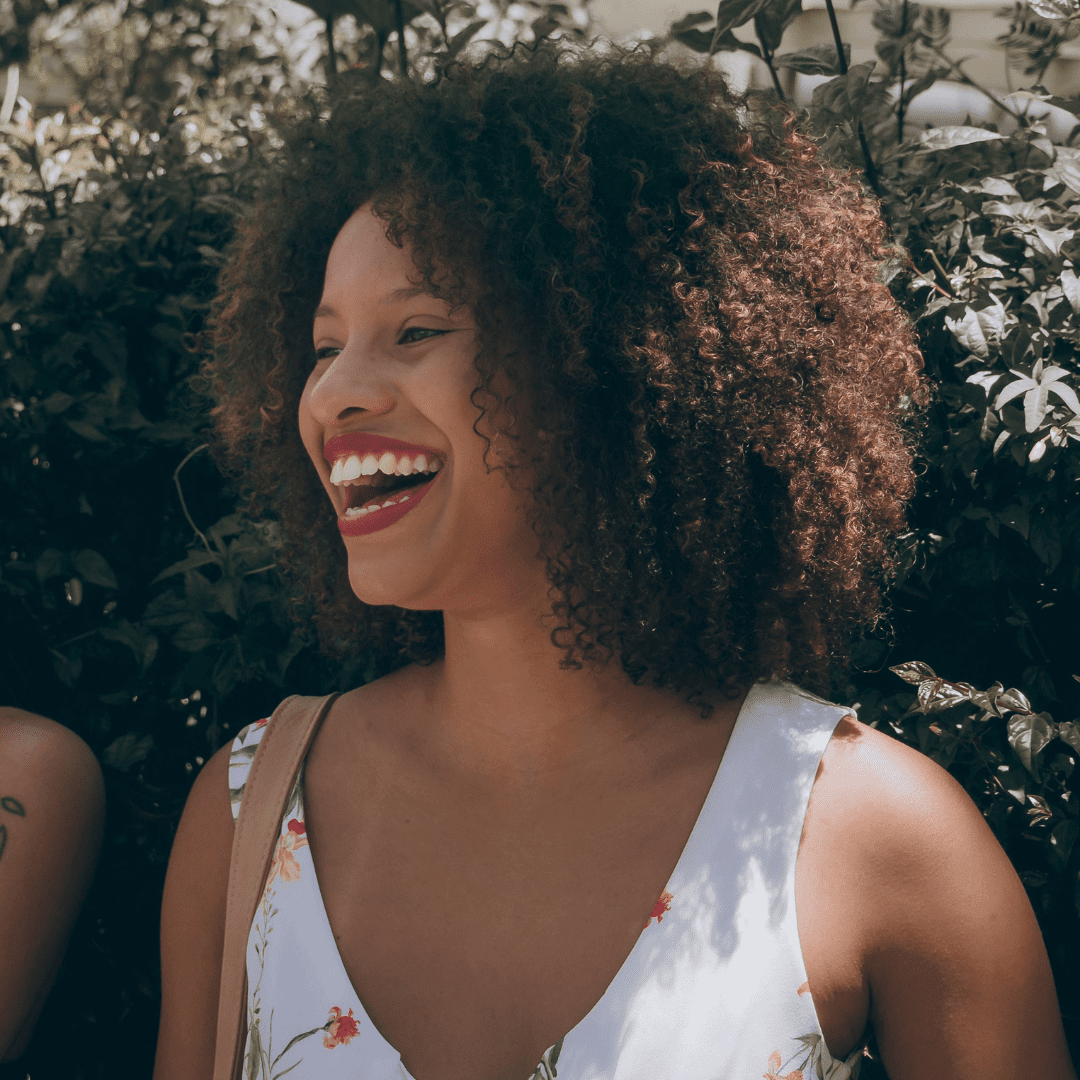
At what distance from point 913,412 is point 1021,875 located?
735 millimetres

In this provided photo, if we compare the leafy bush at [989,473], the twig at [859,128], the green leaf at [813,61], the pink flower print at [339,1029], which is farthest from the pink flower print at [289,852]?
the green leaf at [813,61]

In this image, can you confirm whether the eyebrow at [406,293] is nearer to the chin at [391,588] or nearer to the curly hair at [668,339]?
the curly hair at [668,339]

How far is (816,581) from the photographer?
5.25 ft

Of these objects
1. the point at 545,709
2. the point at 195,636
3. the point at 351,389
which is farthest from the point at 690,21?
the point at 195,636

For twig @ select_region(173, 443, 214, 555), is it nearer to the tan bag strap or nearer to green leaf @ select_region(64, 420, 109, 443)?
green leaf @ select_region(64, 420, 109, 443)

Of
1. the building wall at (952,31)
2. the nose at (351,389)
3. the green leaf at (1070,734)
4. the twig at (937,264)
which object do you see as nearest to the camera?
the nose at (351,389)

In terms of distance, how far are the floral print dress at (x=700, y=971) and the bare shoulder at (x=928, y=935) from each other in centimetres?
5

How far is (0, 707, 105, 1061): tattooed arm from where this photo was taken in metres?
1.74

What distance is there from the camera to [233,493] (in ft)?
7.49

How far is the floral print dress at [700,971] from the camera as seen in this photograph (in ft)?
4.54

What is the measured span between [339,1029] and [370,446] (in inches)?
30.6

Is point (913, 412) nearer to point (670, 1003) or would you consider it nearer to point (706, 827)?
point (706, 827)

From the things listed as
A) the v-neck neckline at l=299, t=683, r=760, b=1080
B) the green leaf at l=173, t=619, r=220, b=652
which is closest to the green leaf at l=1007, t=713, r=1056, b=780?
the v-neck neckline at l=299, t=683, r=760, b=1080

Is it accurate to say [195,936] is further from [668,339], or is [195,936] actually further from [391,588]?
[668,339]
